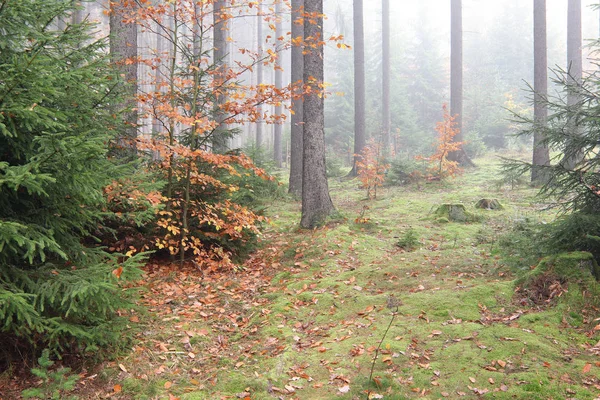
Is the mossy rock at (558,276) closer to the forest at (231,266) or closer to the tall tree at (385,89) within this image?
the forest at (231,266)

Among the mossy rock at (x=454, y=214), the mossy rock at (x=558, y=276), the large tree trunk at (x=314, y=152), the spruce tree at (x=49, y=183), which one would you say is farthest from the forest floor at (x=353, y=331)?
the mossy rock at (x=454, y=214)

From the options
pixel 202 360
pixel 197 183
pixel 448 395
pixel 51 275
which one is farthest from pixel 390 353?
pixel 197 183

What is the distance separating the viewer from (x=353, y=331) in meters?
5.09

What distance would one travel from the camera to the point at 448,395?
3.77 metres

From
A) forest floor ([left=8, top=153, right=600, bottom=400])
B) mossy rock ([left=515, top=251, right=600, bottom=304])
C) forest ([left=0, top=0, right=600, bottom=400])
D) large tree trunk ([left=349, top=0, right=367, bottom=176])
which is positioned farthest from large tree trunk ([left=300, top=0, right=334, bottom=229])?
large tree trunk ([left=349, top=0, right=367, bottom=176])

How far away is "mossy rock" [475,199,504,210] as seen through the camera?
10.9 meters

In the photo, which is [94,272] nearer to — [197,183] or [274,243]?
[197,183]

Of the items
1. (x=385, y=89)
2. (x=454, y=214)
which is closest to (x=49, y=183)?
(x=454, y=214)

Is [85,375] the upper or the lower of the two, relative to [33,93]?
lower

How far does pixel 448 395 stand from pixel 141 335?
3.23m

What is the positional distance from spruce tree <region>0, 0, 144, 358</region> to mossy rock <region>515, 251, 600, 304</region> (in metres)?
4.44

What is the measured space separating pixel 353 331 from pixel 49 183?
337cm

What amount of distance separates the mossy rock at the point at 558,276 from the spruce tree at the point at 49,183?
4.44 meters

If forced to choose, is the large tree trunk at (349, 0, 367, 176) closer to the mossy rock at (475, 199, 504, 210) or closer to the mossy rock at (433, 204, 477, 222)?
the mossy rock at (475, 199, 504, 210)
